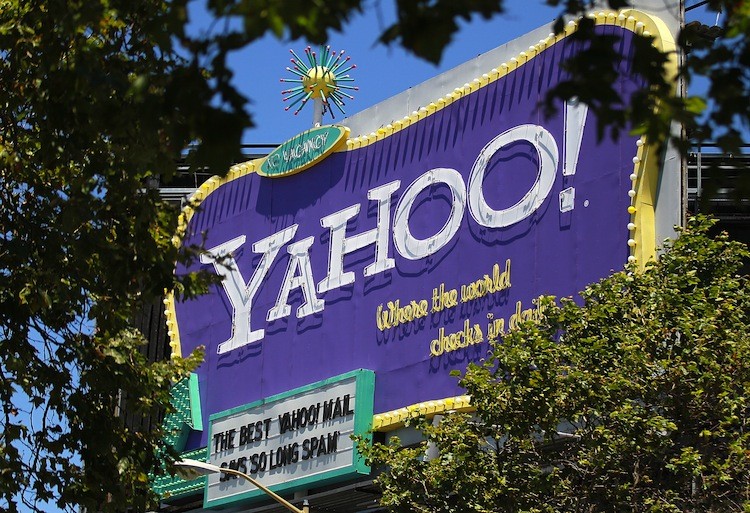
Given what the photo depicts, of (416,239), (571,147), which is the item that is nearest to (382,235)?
(416,239)

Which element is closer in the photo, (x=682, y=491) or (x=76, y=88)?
(x=76, y=88)

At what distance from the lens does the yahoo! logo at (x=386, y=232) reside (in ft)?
91.7

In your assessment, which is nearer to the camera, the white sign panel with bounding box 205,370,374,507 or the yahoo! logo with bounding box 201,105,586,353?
the yahoo! logo with bounding box 201,105,586,353

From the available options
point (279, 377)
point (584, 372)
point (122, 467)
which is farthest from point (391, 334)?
point (122, 467)

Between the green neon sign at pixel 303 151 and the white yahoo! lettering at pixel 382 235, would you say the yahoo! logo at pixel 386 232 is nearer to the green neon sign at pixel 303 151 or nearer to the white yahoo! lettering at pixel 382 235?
the white yahoo! lettering at pixel 382 235

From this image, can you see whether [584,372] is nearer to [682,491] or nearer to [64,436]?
[682,491]

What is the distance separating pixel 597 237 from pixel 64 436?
500 inches

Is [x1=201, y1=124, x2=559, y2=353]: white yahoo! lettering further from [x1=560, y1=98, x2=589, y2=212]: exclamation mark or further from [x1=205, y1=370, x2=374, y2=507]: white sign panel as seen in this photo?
[x1=205, y1=370, x2=374, y2=507]: white sign panel

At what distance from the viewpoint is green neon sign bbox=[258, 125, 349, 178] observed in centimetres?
3347

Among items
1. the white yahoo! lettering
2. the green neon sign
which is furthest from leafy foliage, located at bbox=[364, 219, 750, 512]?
the green neon sign

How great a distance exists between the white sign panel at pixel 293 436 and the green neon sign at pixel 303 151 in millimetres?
5511

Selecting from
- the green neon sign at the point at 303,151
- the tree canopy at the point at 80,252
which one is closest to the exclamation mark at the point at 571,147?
the green neon sign at the point at 303,151

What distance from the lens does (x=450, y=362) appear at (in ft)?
94.1

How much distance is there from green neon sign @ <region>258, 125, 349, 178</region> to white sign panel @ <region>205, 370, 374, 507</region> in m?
5.51
